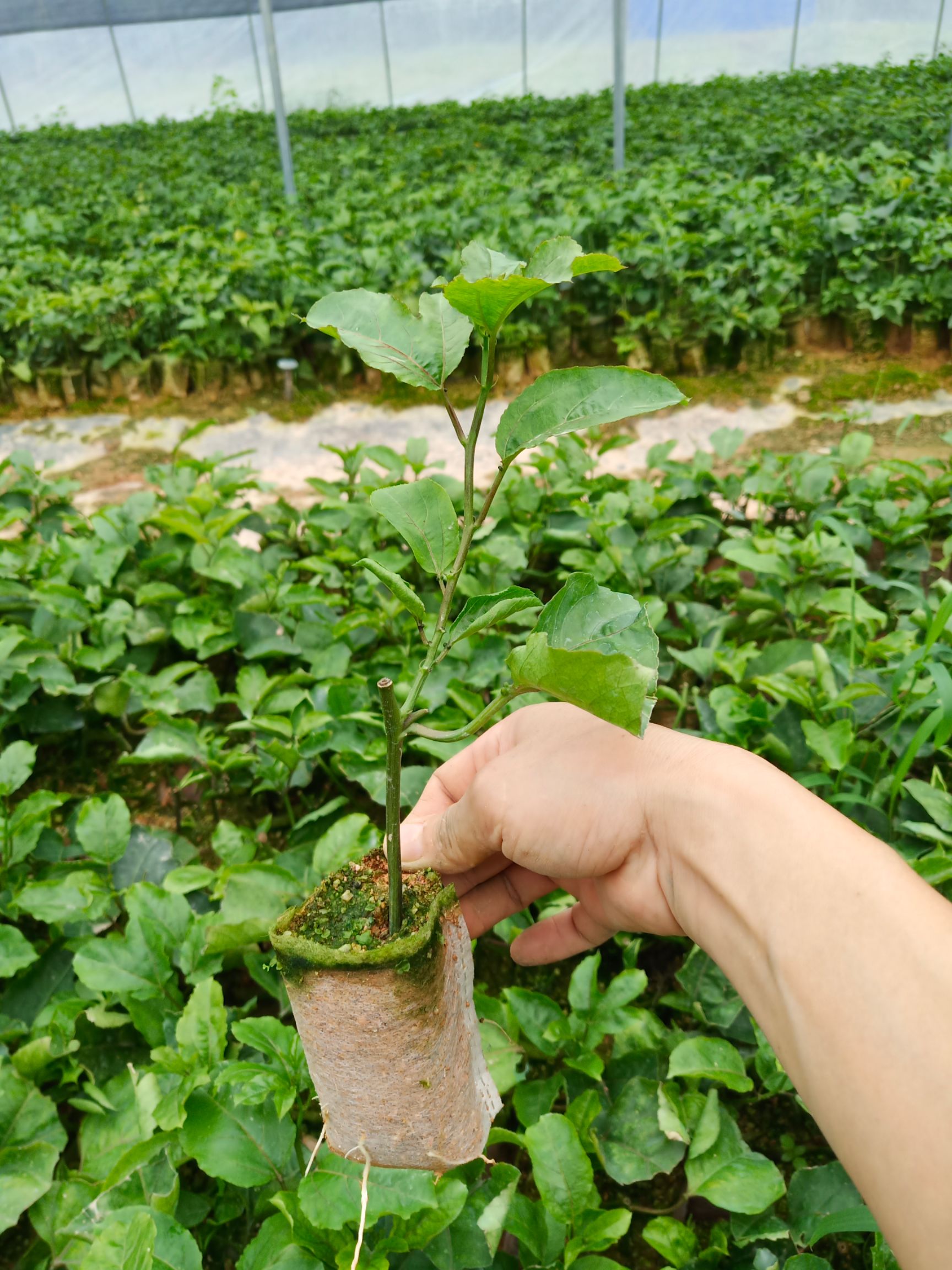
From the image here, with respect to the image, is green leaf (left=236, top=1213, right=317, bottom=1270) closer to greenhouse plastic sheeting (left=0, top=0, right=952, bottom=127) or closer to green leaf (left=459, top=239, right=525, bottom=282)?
green leaf (left=459, top=239, right=525, bottom=282)

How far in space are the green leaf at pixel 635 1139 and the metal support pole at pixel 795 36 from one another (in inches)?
832

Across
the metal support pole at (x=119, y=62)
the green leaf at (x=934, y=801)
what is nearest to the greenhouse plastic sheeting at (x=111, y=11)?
the metal support pole at (x=119, y=62)

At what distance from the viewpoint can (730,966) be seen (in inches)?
35.0

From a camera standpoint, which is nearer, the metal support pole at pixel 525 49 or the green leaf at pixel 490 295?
the green leaf at pixel 490 295

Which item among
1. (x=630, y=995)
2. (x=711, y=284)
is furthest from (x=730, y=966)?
(x=711, y=284)

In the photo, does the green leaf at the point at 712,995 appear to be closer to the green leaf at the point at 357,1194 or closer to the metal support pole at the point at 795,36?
the green leaf at the point at 357,1194

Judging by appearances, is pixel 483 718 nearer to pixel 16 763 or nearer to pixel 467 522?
pixel 467 522

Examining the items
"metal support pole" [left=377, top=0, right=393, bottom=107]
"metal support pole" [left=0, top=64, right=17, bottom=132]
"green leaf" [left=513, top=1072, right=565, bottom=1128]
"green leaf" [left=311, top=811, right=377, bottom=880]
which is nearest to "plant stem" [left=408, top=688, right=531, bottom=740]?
"green leaf" [left=311, top=811, right=377, bottom=880]

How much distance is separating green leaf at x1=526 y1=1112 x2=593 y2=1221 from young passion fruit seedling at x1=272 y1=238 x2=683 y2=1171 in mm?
124

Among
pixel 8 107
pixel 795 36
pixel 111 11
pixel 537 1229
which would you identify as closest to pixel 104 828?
pixel 537 1229

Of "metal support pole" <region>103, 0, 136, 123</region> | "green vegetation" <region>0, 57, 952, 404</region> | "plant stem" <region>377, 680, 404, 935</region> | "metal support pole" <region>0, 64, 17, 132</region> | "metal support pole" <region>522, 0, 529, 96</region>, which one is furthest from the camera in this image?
"metal support pole" <region>0, 64, 17, 132</region>

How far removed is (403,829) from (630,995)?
514mm

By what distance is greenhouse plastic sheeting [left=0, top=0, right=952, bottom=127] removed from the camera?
17891 millimetres

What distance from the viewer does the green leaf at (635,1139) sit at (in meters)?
1.26
